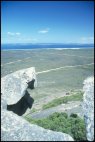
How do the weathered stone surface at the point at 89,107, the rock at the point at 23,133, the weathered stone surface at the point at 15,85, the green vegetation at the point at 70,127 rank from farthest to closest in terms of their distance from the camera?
the weathered stone surface at the point at 15,85 → the green vegetation at the point at 70,127 → the weathered stone surface at the point at 89,107 → the rock at the point at 23,133

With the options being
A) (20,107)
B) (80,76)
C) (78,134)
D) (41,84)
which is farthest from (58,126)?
(80,76)

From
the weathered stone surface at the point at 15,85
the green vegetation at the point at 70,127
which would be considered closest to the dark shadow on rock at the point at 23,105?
the weathered stone surface at the point at 15,85

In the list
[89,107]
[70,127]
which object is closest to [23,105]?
[70,127]

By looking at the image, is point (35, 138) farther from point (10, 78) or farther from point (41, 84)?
point (41, 84)

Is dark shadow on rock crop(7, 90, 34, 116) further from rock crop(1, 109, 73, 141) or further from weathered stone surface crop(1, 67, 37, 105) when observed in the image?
rock crop(1, 109, 73, 141)

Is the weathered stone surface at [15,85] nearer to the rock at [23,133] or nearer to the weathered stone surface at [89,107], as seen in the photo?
the rock at [23,133]

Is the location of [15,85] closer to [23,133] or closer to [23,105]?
[23,105]
